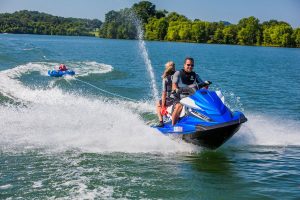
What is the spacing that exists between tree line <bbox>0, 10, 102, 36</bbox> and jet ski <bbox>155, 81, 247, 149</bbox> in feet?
423

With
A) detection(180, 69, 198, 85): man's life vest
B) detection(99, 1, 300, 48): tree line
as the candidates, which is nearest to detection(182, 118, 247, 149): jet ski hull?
detection(180, 69, 198, 85): man's life vest

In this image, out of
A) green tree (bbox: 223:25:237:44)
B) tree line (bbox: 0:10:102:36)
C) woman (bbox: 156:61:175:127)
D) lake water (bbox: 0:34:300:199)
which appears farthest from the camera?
tree line (bbox: 0:10:102:36)

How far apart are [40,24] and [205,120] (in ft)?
492

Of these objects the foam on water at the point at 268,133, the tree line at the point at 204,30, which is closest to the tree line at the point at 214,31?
the tree line at the point at 204,30

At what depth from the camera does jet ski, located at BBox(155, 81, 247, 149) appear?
725cm

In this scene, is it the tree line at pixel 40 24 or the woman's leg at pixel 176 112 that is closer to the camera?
the woman's leg at pixel 176 112

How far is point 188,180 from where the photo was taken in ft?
21.2

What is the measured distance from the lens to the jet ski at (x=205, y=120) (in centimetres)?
725

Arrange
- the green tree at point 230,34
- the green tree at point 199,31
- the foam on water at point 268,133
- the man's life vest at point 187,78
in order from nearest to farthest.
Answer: the man's life vest at point 187,78
the foam on water at point 268,133
the green tree at point 230,34
the green tree at point 199,31

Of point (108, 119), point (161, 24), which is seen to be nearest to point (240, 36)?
point (161, 24)

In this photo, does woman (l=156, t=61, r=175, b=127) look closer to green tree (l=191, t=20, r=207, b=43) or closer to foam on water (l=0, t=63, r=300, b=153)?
foam on water (l=0, t=63, r=300, b=153)

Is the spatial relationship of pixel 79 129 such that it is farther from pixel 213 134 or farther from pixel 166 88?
pixel 213 134

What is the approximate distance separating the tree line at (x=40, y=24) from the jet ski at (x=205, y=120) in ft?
423

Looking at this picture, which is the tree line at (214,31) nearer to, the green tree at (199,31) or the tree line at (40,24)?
the green tree at (199,31)
